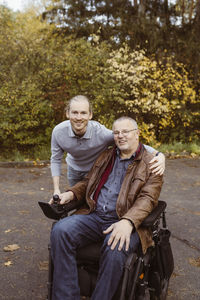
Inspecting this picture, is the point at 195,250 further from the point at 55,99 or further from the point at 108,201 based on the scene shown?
the point at 55,99

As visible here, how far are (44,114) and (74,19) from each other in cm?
547

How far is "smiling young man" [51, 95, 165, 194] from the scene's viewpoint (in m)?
2.80

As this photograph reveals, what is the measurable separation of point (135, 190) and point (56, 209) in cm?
64

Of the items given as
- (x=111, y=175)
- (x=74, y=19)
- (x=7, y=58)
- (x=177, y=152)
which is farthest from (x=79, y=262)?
(x=74, y=19)

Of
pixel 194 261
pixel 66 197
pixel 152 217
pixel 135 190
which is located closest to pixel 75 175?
pixel 66 197

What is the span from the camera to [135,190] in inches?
95.6

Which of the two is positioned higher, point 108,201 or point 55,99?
point 55,99

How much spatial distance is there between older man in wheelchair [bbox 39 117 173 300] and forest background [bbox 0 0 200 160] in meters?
6.21

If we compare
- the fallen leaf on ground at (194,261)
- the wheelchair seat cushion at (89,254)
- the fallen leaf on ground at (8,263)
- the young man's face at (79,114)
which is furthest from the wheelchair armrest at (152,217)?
the fallen leaf on ground at (8,263)

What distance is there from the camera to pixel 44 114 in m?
9.28

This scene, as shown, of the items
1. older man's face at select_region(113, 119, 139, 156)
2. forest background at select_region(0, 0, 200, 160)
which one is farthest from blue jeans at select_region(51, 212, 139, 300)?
forest background at select_region(0, 0, 200, 160)

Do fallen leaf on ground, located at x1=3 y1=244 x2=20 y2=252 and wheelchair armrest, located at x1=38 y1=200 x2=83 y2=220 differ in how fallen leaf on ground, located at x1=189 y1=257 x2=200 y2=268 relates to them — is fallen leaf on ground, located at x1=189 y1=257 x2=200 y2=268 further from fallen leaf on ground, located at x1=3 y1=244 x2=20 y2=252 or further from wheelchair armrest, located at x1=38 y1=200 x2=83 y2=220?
fallen leaf on ground, located at x1=3 y1=244 x2=20 y2=252

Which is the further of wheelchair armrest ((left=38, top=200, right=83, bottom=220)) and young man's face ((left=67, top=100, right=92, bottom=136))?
young man's face ((left=67, top=100, right=92, bottom=136))

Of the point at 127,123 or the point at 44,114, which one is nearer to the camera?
the point at 127,123
